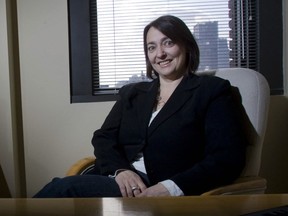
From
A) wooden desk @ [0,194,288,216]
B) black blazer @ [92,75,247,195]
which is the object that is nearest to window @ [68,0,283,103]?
black blazer @ [92,75,247,195]

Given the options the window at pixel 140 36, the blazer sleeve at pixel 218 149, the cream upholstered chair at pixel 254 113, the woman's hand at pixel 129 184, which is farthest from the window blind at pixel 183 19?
the woman's hand at pixel 129 184

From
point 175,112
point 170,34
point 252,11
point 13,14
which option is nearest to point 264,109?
point 175,112

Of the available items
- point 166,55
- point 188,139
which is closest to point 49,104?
point 166,55

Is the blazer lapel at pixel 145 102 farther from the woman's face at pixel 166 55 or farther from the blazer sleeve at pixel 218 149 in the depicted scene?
the blazer sleeve at pixel 218 149

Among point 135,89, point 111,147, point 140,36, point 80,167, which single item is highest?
point 140,36

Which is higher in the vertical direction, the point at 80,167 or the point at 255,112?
the point at 255,112

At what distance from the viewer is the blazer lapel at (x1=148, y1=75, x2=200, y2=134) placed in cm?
129

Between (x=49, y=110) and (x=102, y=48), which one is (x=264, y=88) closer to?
(x=102, y=48)

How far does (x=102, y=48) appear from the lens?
6.49 ft

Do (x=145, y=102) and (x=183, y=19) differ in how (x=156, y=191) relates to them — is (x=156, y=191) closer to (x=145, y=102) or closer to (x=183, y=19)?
(x=145, y=102)

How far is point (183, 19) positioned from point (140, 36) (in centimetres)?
28

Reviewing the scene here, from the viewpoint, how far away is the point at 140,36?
76.5 inches

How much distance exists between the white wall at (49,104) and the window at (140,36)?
0.20 ft

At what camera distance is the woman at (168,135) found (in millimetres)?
1177
